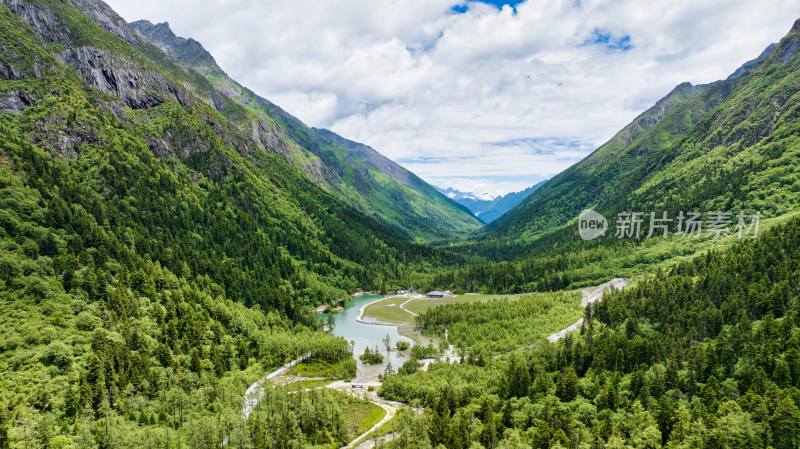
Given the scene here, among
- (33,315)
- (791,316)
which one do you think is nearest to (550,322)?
(791,316)

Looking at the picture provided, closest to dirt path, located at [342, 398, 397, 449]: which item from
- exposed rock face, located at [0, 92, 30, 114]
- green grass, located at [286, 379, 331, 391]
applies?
green grass, located at [286, 379, 331, 391]

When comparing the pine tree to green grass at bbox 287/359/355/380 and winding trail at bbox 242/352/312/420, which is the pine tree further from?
green grass at bbox 287/359/355/380

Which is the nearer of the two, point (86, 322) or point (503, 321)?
point (86, 322)

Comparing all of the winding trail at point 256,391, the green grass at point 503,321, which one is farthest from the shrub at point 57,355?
the green grass at point 503,321

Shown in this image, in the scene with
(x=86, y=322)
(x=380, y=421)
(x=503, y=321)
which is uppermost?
(x=86, y=322)

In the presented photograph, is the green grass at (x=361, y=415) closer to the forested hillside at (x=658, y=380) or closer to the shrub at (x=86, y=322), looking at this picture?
the forested hillside at (x=658, y=380)

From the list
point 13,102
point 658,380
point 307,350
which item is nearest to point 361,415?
point 307,350

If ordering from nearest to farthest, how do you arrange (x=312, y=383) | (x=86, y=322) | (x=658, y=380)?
1. (x=658, y=380)
2. (x=86, y=322)
3. (x=312, y=383)

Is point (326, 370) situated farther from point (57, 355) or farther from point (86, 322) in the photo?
point (57, 355)
